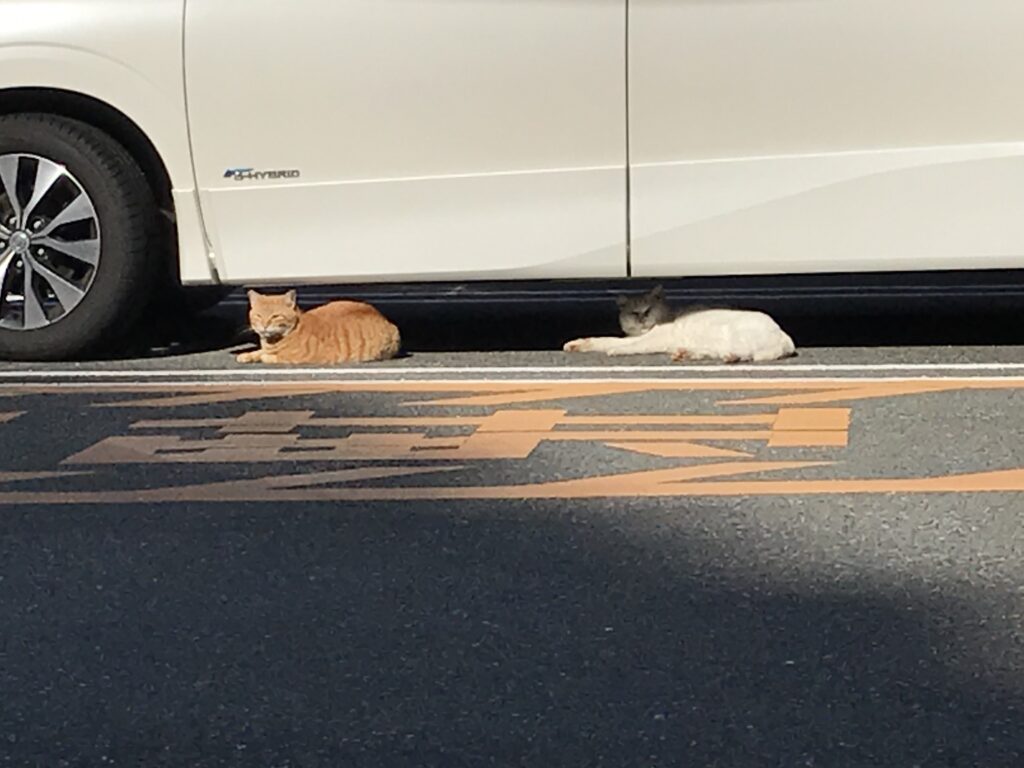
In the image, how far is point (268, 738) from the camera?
364cm

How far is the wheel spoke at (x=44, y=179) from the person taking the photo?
7.59 m

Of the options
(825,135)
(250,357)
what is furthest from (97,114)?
(825,135)

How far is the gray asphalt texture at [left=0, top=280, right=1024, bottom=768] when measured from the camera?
3.62m

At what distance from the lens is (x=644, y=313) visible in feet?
26.3

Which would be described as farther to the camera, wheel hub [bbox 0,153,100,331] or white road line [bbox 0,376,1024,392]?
wheel hub [bbox 0,153,100,331]

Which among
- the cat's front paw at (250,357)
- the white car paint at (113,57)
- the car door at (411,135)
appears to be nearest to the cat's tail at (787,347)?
the car door at (411,135)

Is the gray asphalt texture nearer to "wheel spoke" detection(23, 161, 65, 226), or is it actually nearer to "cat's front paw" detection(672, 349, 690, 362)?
"cat's front paw" detection(672, 349, 690, 362)

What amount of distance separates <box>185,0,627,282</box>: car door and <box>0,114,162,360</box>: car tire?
1.01ft

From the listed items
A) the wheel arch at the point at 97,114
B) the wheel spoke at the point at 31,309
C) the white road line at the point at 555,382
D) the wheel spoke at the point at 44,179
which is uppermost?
the wheel arch at the point at 97,114

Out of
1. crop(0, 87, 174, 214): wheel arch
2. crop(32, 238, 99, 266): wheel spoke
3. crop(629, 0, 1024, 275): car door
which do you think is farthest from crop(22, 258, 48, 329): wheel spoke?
crop(629, 0, 1024, 275): car door

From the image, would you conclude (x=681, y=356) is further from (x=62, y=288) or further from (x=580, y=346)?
(x=62, y=288)

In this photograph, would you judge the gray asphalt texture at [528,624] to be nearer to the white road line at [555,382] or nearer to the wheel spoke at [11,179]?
the white road line at [555,382]

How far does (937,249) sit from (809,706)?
3.82m

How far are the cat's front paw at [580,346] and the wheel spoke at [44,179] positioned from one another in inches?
75.3
